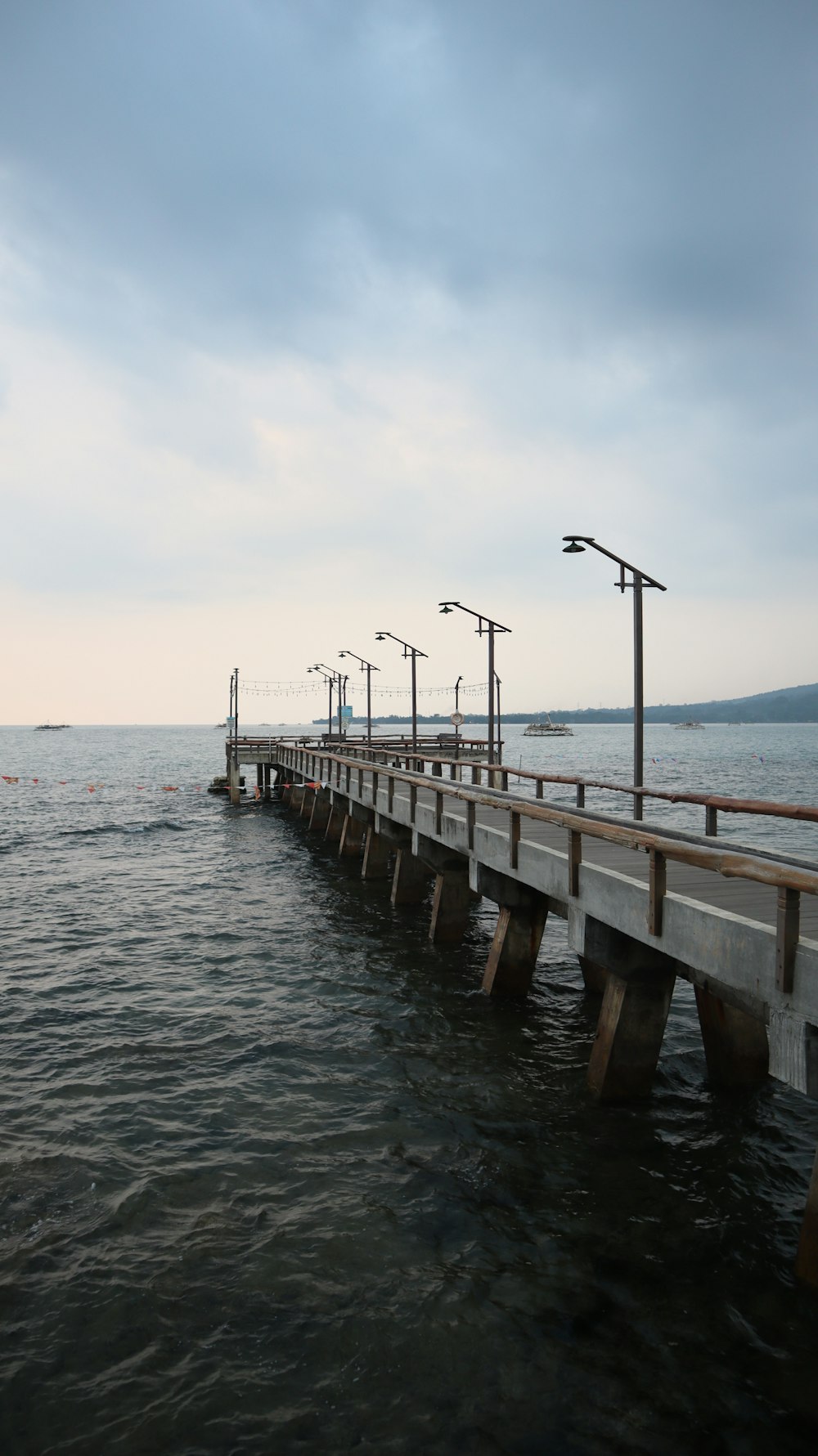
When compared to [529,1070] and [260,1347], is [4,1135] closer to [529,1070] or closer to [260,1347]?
[260,1347]

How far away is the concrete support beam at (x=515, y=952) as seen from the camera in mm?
11562

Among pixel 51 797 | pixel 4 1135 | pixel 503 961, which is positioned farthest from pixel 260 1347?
pixel 51 797

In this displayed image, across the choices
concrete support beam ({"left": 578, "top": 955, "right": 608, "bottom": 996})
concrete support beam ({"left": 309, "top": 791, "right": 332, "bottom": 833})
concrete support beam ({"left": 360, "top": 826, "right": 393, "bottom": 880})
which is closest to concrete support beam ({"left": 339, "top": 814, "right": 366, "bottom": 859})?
concrete support beam ({"left": 360, "top": 826, "right": 393, "bottom": 880})

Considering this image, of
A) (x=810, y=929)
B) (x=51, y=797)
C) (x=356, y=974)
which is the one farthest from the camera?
(x=51, y=797)

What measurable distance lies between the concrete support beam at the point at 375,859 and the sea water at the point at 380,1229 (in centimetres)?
839

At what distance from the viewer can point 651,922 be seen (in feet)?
23.1

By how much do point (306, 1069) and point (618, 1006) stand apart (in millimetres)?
3849

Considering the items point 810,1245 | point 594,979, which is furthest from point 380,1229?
point 594,979

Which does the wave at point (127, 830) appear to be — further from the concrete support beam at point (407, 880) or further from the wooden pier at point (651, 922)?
the wooden pier at point (651, 922)

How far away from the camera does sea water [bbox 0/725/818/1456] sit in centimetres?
460

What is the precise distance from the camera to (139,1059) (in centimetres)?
984

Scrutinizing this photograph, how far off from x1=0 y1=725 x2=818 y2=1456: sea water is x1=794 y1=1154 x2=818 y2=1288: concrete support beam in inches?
5.0

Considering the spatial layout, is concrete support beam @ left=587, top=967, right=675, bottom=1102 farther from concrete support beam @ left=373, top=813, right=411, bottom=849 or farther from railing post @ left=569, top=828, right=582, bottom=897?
concrete support beam @ left=373, top=813, right=411, bottom=849

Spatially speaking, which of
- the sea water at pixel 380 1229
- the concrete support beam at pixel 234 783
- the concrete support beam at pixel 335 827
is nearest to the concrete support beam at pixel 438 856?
the sea water at pixel 380 1229
